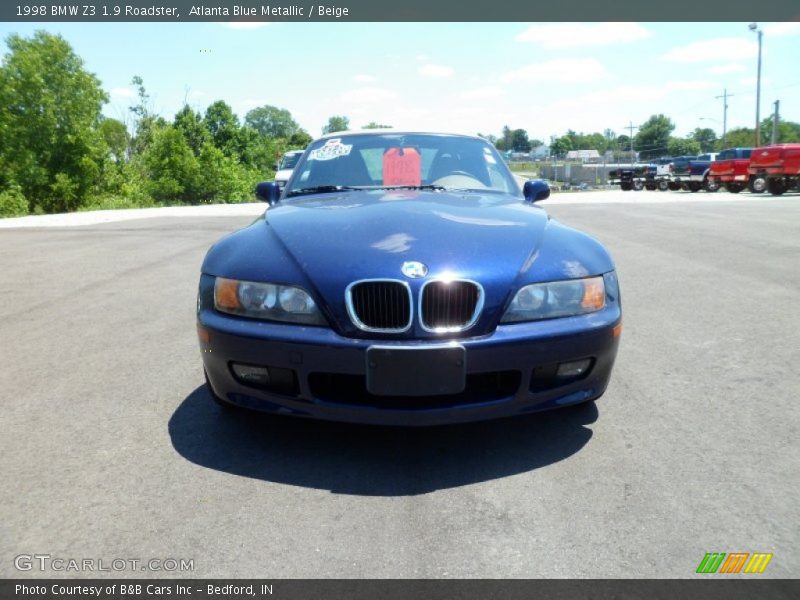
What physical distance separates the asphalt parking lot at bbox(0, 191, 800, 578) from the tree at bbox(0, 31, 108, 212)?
36.6 meters

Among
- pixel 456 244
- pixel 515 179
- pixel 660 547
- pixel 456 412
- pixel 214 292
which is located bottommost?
pixel 660 547

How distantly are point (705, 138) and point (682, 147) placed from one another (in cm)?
1718

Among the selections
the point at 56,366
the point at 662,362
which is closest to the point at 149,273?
the point at 56,366

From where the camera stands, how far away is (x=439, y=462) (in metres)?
2.81

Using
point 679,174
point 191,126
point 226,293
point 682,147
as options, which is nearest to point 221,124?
point 191,126

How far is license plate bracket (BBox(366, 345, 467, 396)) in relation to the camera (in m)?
2.52

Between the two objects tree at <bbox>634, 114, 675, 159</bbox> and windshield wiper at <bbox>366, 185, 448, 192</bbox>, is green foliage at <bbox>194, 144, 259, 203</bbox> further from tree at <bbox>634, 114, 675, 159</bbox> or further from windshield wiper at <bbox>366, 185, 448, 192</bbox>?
tree at <bbox>634, 114, 675, 159</bbox>

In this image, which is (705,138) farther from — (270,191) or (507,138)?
(270,191)

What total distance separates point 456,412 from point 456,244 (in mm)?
727

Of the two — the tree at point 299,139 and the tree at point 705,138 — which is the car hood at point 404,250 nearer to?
the tree at point 299,139

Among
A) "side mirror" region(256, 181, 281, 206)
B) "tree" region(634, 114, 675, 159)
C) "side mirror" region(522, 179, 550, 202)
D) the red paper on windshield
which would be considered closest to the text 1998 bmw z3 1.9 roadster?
the red paper on windshield

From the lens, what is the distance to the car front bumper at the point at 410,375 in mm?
2602

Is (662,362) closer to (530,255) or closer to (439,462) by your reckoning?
(530,255)

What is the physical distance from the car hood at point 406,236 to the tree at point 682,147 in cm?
15123
